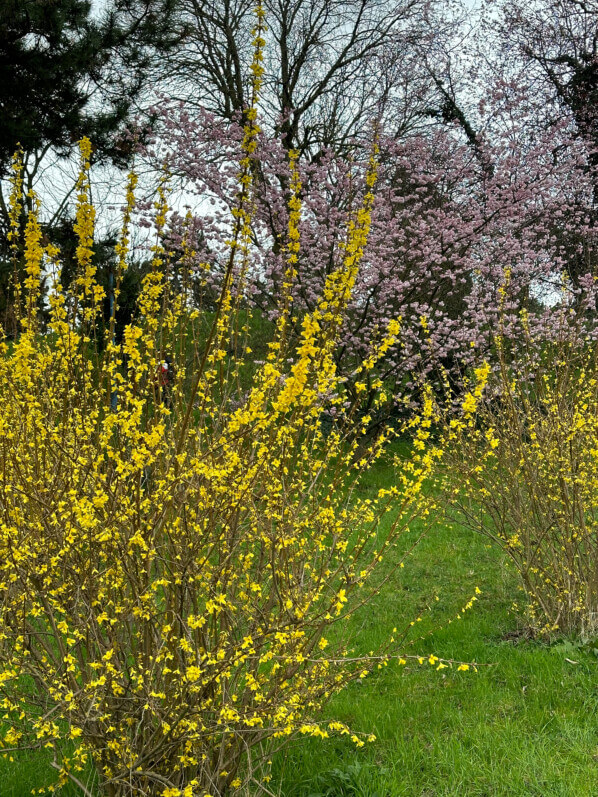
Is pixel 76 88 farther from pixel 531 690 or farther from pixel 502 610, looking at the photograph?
pixel 531 690

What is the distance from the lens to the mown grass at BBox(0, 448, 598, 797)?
3150 mm

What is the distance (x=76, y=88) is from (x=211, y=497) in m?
7.04

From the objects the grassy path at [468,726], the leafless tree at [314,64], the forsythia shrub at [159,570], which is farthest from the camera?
the leafless tree at [314,64]

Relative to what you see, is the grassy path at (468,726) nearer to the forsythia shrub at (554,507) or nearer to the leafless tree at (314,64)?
the forsythia shrub at (554,507)

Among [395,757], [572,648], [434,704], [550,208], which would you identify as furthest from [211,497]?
[550,208]

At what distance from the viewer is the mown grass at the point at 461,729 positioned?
3150 mm

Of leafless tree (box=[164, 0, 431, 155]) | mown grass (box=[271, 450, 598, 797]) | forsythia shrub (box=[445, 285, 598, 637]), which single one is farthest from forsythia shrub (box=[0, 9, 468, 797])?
leafless tree (box=[164, 0, 431, 155])

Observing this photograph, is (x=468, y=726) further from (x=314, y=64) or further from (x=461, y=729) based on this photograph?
(x=314, y=64)

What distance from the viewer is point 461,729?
142 inches

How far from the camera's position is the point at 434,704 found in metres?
3.90

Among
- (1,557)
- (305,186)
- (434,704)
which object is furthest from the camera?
(305,186)

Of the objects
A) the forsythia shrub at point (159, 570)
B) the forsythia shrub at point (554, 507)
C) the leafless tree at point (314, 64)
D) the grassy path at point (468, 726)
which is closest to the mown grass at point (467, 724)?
the grassy path at point (468, 726)

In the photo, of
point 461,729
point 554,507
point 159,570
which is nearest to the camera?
point 159,570

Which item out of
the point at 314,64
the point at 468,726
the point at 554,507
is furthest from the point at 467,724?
the point at 314,64
